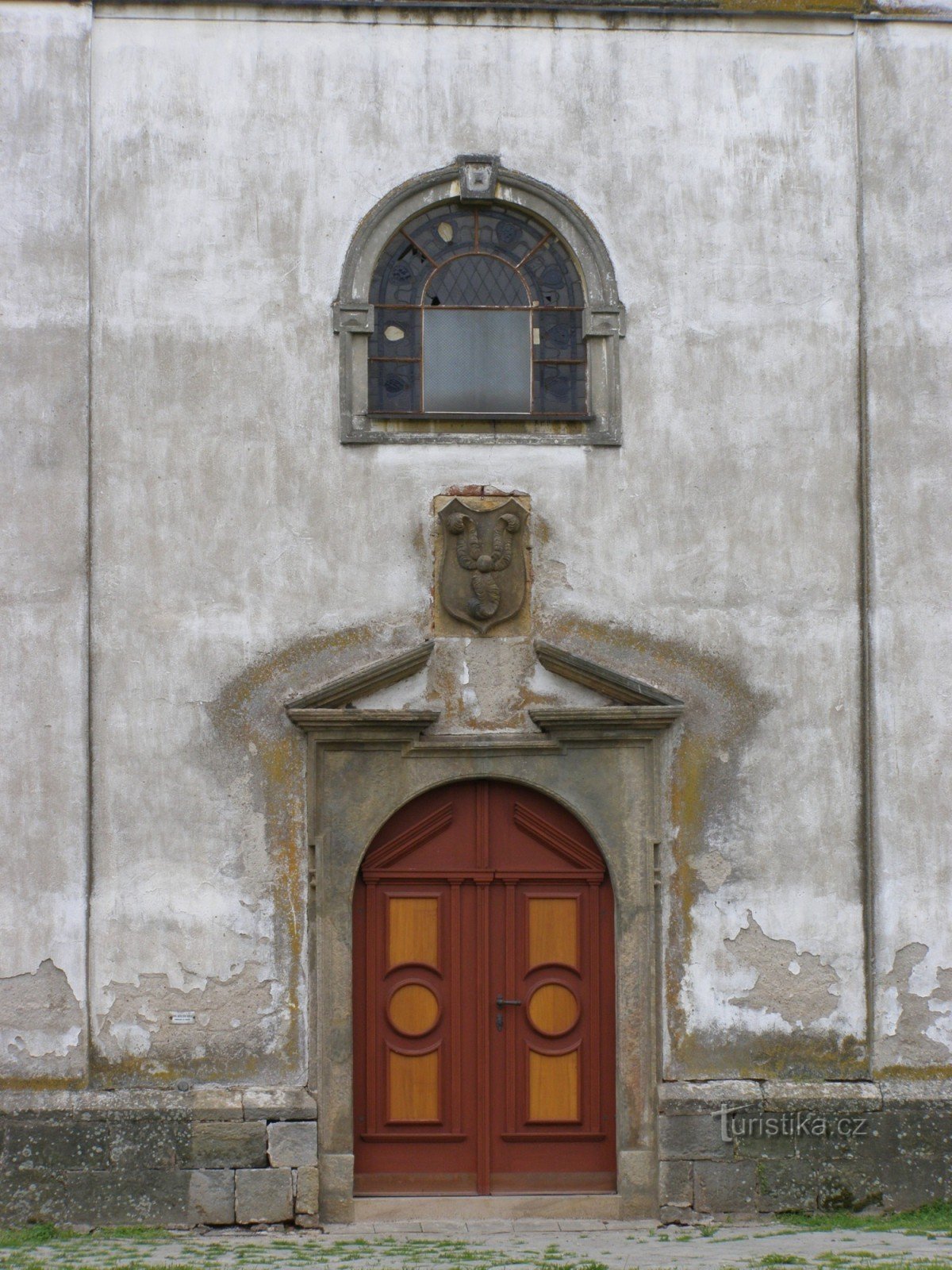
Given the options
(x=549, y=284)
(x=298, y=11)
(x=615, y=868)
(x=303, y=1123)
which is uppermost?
(x=298, y=11)

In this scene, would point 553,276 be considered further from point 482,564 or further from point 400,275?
point 482,564

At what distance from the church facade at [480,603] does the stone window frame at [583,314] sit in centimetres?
2

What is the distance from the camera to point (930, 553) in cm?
957

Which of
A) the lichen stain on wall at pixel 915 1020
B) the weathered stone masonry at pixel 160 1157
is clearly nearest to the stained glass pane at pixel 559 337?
the lichen stain on wall at pixel 915 1020

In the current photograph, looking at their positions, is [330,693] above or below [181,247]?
below

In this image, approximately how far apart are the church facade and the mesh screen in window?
0.03 m

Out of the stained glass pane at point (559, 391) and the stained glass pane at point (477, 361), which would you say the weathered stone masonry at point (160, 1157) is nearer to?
the stained glass pane at point (477, 361)

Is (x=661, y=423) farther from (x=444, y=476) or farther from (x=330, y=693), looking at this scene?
(x=330, y=693)

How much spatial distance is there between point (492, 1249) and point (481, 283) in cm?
522

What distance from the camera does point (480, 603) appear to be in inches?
368

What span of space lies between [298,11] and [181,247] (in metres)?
1.47

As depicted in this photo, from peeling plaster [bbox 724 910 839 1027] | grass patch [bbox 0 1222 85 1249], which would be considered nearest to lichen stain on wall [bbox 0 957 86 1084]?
grass patch [bbox 0 1222 85 1249]

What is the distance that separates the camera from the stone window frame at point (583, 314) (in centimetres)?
950

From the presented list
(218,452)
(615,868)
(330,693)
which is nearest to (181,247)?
(218,452)
